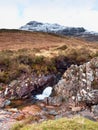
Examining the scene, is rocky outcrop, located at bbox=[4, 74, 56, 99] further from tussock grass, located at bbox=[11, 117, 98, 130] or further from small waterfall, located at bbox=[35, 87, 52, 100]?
tussock grass, located at bbox=[11, 117, 98, 130]

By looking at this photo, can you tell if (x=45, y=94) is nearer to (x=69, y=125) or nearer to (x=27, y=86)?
(x=27, y=86)

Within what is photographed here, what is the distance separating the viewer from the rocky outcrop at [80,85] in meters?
24.5

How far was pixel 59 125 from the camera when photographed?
31.0ft

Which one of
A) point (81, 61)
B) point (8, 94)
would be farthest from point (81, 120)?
point (81, 61)

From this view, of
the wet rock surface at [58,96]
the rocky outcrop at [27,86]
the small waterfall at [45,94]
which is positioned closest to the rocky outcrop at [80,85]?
the wet rock surface at [58,96]

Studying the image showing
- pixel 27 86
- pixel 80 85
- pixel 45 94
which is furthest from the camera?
pixel 27 86

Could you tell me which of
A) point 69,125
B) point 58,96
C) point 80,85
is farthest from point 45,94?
point 69,125

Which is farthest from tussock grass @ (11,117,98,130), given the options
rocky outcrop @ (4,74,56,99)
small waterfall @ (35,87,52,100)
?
small waterfall @ (35,87,52,100)

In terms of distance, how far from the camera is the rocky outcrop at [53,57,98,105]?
2446 cm

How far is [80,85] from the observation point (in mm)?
25969

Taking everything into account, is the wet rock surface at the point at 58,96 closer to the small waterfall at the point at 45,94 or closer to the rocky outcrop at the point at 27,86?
the rocky outcrop at the point at 27,86

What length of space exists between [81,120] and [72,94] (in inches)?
616

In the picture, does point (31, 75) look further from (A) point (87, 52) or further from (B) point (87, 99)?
(A) point (87, 52)

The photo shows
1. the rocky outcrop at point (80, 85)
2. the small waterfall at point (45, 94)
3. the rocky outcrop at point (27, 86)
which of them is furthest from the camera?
the small waterfall at point (45, 94)
